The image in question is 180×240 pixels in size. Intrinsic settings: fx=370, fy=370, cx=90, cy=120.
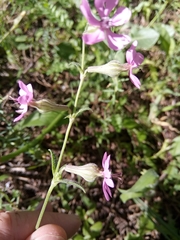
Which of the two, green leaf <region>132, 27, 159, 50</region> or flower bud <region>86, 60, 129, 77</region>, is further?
green leaf <region>132, 27, 159, 50</region>

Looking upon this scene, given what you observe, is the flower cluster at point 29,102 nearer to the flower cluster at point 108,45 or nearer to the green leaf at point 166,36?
the flower cluster at point 108,45

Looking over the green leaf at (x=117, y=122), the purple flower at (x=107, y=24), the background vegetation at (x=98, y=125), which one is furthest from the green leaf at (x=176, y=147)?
the purple flower at (x=107, y=24)

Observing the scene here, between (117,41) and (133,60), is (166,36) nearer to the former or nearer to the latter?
(133,60)

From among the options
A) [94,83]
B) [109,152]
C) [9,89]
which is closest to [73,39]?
[94,83]

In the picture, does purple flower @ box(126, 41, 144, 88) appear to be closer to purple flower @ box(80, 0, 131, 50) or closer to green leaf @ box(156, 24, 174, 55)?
purple flower @ box(80, 0, 131, 50)

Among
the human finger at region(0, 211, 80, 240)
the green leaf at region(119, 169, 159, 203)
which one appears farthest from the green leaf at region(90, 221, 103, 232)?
the human finger at region(0, 211, 80, 240)

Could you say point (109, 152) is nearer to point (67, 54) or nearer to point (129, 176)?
point (129, 176)
